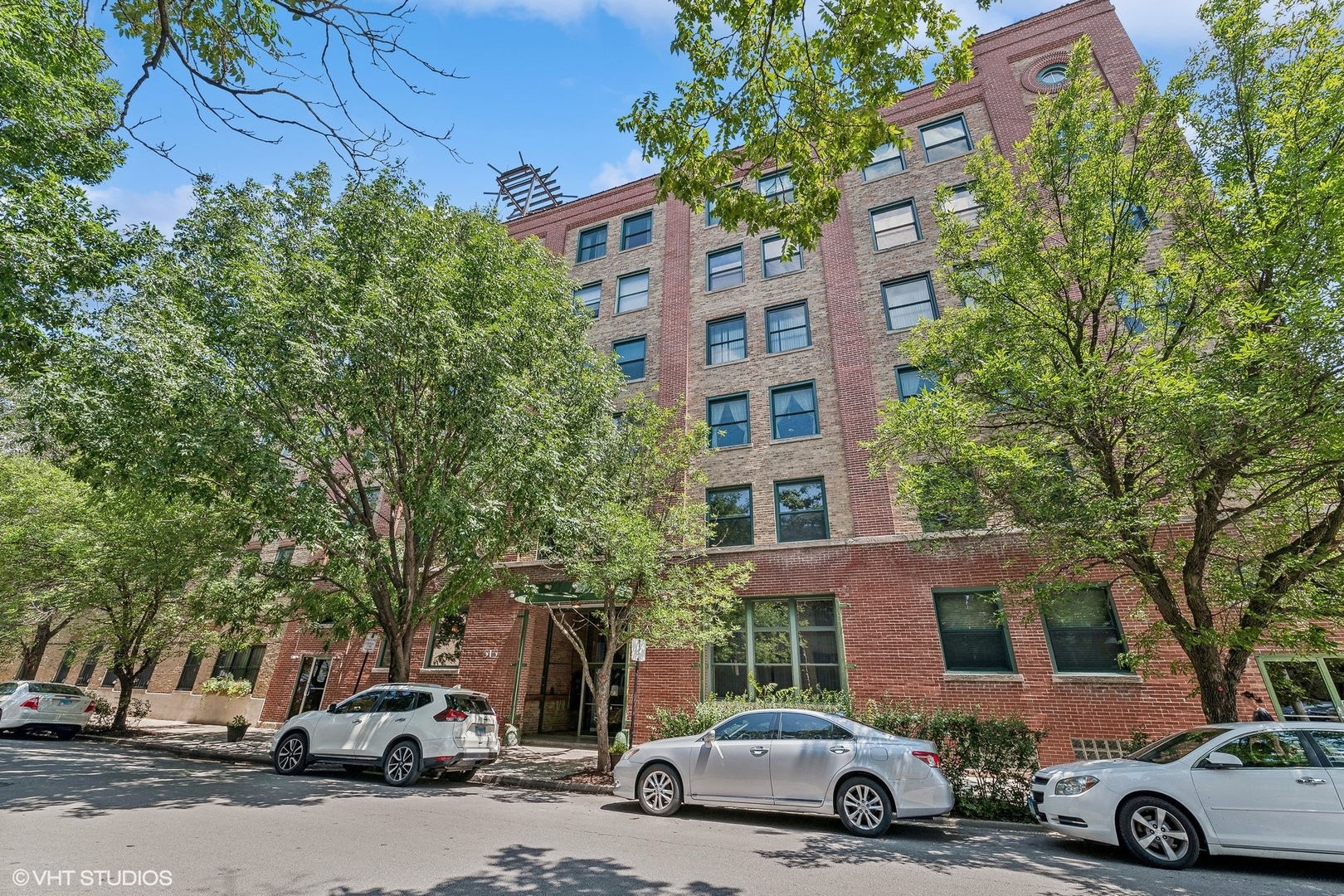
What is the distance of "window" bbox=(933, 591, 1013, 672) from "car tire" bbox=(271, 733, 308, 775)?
529 inches

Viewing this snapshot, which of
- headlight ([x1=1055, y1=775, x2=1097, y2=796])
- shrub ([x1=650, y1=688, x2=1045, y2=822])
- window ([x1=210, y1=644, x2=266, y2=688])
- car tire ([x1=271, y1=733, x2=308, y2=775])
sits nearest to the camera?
headlight ([x1=1055, y1=775, x2=1097, y2=796])

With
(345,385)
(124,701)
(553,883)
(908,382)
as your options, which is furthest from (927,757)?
(124,701)

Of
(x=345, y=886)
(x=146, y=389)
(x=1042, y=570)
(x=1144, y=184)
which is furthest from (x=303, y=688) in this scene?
(x=1144, y=184)

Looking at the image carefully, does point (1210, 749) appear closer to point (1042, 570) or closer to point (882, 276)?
point (1042, 570)

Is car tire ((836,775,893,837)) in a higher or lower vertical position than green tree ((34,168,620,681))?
lower

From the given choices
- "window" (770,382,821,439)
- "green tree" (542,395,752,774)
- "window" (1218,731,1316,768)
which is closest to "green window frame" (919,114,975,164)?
"window" (770,382,821,439)

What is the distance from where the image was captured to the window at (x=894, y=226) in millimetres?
18578

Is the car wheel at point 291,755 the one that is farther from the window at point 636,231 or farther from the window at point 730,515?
the window at point 636,231

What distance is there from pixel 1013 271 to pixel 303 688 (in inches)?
945

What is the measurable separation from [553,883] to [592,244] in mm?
23048

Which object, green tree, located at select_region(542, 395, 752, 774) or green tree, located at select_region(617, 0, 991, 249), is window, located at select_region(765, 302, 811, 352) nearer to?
green tree, located at select_region(542, 395, 752, 774)

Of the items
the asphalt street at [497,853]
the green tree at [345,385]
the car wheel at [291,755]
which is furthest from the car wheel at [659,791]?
the car wheel at [291,755]

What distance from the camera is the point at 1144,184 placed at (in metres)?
9.20

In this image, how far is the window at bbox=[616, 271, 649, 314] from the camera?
2173 centimetres
